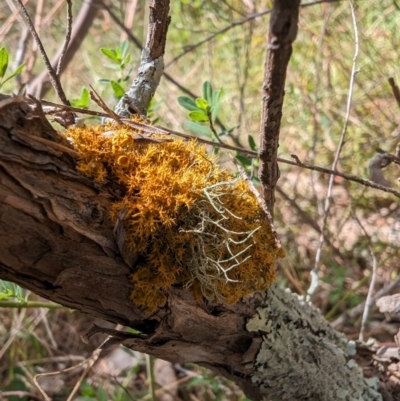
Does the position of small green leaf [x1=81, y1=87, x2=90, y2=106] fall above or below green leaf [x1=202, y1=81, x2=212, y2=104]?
below

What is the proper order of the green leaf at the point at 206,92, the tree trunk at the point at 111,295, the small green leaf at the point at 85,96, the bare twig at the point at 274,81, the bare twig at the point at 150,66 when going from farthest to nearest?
the green leaf at the point at 206,92 < the small green leaf at the point at 85,96 < the bare twig at the point at 150,66 < the tree trunk at the point at 111,295 < the bare twig at the point at 274,81

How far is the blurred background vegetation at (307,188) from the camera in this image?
1886 millimetres

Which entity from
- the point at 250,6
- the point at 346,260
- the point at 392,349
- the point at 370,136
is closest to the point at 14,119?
the point at 392,349

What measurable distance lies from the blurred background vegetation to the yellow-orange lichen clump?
92 cm

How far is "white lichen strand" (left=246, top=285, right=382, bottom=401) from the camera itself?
935mm

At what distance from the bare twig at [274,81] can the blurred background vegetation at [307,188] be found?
2.85 feet

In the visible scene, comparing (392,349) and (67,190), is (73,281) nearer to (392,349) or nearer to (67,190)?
(67,190)

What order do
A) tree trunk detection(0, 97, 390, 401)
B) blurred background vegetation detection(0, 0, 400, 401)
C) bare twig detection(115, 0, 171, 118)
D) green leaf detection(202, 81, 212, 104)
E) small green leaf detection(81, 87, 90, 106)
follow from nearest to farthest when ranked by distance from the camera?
tree trunk detection(0, 97, 390, 401)
bare twig detection(115, 0, 171, 118)
small green leaf detection(81, 87, 90, 106)
green leaf detection(202, 81, 212, 104)
blurred background vegetation detection(0, 0, 400, 401)

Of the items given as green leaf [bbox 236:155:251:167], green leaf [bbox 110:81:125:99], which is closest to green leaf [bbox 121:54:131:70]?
green leaf [bbox 110:81:125:99]

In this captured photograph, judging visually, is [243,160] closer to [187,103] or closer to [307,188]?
[187,103]

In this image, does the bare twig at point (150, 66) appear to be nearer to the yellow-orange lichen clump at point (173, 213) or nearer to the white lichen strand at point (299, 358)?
the yellow-orange lichen clump at point (173, 213)

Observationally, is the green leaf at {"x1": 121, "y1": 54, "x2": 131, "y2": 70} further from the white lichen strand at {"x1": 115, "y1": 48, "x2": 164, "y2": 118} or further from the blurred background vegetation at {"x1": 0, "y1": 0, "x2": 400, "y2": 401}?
the blurred background vegetation at {"x1": 0, "y1": 0, "x2": 400, "y2": 401}

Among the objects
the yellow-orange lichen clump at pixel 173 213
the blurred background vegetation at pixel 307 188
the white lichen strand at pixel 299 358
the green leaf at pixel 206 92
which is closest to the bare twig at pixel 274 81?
the yellow-orange lichen clump at pixel 173 213

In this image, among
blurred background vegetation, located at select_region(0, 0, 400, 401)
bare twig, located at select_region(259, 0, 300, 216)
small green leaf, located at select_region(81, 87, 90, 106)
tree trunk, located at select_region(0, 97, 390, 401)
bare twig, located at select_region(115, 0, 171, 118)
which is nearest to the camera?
bare twig, located at select_region(259, 0, 300, 216)
